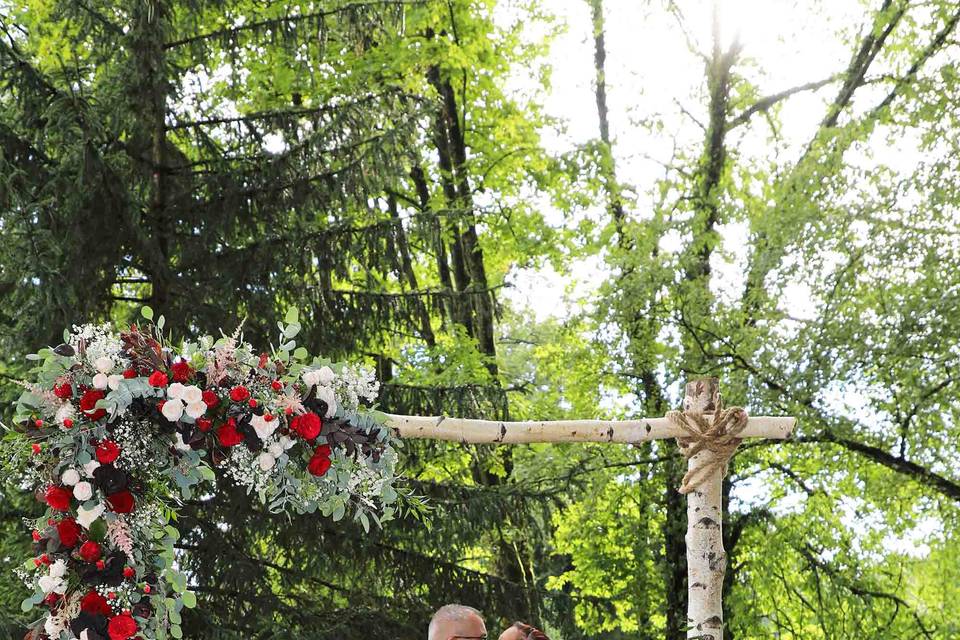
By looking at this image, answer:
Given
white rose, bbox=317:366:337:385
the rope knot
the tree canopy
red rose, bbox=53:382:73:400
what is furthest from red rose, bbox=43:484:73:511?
the tree canopy

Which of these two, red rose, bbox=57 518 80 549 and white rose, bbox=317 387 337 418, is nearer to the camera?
red rose, bbox=57 518 80 549

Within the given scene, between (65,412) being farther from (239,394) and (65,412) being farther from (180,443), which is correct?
(239,394)

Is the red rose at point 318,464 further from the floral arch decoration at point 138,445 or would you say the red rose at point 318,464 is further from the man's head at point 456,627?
the man's head at point 456,627

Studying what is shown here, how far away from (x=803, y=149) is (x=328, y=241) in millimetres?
5440

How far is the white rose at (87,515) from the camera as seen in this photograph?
9.00 ft

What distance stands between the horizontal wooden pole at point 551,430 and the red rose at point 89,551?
946 mm

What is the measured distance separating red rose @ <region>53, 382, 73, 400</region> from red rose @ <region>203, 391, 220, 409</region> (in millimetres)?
318

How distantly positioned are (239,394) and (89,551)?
0.52 metres

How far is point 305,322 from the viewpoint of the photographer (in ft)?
22.9

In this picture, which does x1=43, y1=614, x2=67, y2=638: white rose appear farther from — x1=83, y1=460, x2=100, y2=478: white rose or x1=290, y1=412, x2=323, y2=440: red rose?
x1=290, y1=412, x2=323, y2=440: red rose

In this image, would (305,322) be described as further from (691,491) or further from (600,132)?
(600,132)

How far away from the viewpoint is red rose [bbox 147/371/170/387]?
277 cm

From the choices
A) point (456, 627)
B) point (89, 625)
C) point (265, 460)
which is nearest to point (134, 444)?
point (265, 460)

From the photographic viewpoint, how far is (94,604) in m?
2.73
